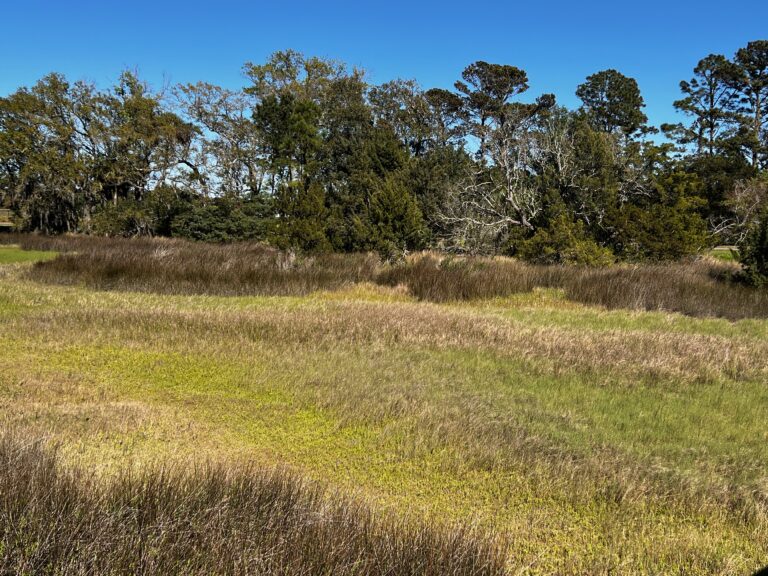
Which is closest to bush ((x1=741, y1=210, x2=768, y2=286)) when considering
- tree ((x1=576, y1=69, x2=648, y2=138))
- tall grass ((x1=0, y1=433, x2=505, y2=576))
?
tall grass ((x1=0, y1=433, x2=505, y2=576))

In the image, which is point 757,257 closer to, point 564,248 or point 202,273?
point 564,248

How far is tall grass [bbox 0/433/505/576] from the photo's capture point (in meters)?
2.04

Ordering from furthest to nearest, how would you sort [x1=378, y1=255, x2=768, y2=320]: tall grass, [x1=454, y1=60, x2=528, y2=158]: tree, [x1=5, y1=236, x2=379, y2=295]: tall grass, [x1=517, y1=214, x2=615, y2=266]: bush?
[x1=454, y1=60, x2=528, y2=158]: tree → [x1=517, y1=214, x2=615, y2=266]: bush → [x1=5, y1=236, x2=379, y2=295]: tall grass → [x1=378, y1=255, x2=768, y2=320]: tall grass

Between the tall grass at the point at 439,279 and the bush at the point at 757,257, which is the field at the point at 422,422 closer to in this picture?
the tall grass at the point at 439,279

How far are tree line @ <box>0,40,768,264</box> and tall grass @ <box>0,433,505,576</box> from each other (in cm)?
1604

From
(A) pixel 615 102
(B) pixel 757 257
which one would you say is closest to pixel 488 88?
(A) pixel 615 102

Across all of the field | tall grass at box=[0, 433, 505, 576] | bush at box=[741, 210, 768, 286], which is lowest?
the field

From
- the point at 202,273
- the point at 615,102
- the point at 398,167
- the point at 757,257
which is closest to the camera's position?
the point at 757,257

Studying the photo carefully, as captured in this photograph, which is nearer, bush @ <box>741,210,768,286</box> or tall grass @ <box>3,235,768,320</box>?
tall grass @ <box>3,235,768,320</box>

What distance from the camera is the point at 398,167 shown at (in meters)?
31.0

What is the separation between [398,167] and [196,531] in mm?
29846

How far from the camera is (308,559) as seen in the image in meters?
2.28

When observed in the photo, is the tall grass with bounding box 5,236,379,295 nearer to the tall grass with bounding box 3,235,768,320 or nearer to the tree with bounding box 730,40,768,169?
the tall grass with bounding box 3,235,768,320

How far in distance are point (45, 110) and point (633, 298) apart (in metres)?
42.1
